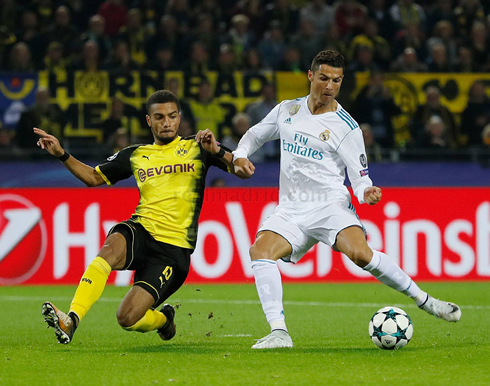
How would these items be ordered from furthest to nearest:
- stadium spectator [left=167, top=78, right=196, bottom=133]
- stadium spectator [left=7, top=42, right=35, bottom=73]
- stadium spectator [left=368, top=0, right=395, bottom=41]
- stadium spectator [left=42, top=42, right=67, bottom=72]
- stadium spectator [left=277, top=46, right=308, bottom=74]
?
1. stadium spectator [left=368, top=0, right=395, bottom=41]
2. stadium spectator [left=277, top=46, right=308, bottom=74]
3. stadium spectator [left=42, top=42, right=67, bottom=72]
4. stadium spectator [left=7, top=42, right=35, bottom=73]
5. stadium spectator [left=167, top=78, right=196, bottom=133]

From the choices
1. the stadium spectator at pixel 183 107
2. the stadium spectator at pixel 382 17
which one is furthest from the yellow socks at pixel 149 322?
the stadium spectator at pixel 382 17

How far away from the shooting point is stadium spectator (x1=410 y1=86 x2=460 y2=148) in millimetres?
14133

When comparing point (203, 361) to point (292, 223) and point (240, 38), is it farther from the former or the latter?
point (240, 38)

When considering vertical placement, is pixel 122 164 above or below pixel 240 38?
below

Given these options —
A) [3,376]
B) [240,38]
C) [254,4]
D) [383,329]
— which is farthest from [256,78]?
[3,376]

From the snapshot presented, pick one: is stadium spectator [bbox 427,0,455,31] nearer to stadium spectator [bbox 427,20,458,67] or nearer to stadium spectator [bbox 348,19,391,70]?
stadium spectator [bbox 427,20,458,67]

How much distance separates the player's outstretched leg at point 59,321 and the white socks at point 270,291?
4.52 ft

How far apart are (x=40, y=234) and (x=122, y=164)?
5151 mm

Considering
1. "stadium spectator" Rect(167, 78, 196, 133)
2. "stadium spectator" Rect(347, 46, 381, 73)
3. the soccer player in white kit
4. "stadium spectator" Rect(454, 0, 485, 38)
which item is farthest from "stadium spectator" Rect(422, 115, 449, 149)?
the soccer player in white kit

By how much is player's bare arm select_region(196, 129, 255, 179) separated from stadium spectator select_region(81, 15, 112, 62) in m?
8.33

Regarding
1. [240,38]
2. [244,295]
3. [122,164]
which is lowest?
[244,295]

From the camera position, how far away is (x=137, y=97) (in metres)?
13.7

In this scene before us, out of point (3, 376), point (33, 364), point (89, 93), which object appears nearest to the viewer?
point (3, 376)

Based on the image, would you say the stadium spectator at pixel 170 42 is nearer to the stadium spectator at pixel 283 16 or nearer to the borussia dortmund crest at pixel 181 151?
the stadium spectator at pixel 283 16
